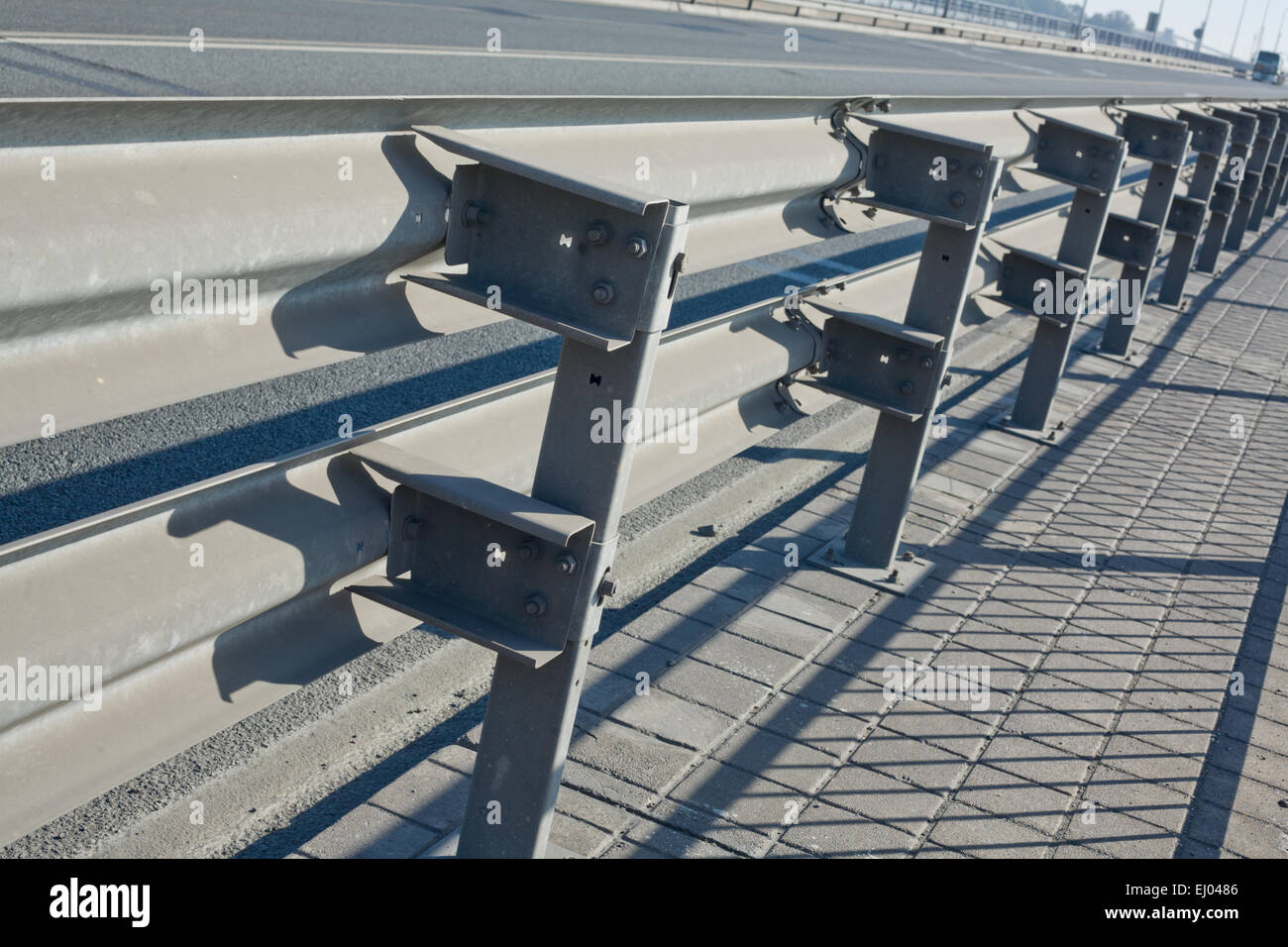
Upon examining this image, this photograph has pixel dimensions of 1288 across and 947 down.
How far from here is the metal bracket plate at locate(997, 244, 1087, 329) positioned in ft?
25.0

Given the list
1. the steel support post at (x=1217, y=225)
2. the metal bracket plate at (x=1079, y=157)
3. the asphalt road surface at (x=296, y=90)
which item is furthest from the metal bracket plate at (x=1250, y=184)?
the metal bracket plate at (x=1079, y=157)

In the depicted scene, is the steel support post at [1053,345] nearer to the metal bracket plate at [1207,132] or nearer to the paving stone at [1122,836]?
the metal bracket plate at [1207,132]

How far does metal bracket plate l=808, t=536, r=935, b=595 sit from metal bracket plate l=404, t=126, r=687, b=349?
354cm

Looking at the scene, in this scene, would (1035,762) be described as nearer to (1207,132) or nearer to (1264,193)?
(1207,132)

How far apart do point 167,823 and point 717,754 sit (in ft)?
5.71

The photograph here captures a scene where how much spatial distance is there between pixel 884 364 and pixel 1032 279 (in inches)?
100

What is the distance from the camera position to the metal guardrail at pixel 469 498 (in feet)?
6.28

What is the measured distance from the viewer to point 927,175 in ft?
17.0

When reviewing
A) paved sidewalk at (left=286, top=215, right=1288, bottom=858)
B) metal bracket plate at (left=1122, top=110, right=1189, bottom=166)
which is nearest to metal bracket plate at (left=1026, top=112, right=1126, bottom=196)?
paved sidewalk at (left=286, top=215, right=1288, bottom=858)

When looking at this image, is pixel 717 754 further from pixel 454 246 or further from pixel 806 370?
pixel 454 246

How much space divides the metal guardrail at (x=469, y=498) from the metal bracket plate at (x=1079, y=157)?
3387 mm
